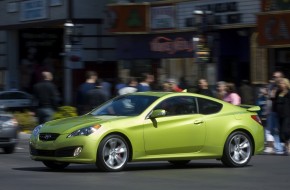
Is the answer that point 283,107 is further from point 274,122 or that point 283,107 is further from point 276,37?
point 276,37

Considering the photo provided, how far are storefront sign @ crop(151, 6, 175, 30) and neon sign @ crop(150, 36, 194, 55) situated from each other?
0.50m

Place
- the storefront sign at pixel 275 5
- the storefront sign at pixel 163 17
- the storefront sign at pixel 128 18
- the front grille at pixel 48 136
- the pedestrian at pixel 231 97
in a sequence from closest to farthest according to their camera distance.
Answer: the front grille at pixel 48 136, the pedestrian at pixel 231 97, the storefront sign at pixel 275 5, the storefront sign at pixel 163 17, the storefront sign at pixel 128 18

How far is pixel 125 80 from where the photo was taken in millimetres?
33281

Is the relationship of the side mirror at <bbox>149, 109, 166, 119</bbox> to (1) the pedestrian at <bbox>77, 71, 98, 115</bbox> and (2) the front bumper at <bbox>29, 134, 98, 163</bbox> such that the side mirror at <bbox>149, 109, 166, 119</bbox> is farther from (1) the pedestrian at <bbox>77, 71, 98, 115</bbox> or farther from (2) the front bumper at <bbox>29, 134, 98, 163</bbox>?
(1) the pedestrian at <bbox>77, 71, 98, 115</bbox>

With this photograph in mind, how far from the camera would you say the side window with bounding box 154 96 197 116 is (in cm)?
1403

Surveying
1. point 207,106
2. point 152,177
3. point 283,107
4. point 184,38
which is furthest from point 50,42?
point 152,177

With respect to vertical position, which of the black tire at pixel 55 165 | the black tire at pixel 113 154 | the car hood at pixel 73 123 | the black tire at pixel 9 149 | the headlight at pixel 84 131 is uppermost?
the car hood at pixel 73 123

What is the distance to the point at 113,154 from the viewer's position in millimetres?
13336

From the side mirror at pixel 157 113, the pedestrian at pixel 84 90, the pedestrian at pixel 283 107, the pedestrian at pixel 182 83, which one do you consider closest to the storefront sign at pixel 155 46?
the pedestrian at pixel 182 83

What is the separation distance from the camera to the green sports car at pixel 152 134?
13.2 metres

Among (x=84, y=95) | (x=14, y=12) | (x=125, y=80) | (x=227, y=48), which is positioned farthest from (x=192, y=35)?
(x=14, y=12)

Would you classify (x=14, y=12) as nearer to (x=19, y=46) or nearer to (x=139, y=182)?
(x=19, y=46)

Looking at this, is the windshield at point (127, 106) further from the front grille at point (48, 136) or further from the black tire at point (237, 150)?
the black tire at point (237, 150)

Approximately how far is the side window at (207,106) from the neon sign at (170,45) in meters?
15.2
